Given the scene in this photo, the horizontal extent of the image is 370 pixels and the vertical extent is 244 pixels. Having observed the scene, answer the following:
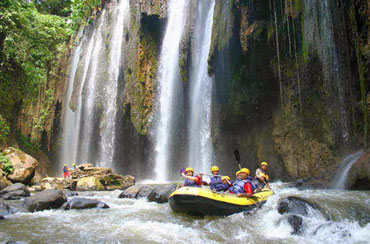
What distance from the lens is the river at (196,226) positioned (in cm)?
604

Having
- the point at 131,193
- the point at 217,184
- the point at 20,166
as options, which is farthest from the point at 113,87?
the point at 217,184

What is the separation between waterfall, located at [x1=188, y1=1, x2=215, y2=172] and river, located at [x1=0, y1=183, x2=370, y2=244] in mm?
9760

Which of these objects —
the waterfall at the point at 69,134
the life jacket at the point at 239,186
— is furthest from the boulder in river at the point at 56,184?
the waterfall at the point at 69,134

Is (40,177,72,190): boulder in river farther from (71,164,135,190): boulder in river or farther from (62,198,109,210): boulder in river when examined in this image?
(62,198,109,210): boulder in river

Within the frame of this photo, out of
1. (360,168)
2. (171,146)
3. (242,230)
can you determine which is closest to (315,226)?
(242,230)

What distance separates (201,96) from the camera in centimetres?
1942

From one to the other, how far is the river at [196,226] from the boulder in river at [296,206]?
14 centimetres

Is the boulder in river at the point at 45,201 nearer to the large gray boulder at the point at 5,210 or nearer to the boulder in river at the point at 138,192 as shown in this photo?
the large gray boulder at the point at 5,210

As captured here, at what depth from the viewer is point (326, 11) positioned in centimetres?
1251

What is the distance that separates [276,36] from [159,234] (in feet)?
34.8

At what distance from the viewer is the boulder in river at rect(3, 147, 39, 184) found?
1633 cm

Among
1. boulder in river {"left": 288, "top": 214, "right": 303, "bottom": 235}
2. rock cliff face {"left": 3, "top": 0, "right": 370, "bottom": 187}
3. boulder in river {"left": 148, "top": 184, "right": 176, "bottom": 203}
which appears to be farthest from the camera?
rock cliff face {"left": 3, "top": 0, "right": 370, "bottom": 187}

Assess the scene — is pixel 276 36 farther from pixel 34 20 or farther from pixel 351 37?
pixel 34 20

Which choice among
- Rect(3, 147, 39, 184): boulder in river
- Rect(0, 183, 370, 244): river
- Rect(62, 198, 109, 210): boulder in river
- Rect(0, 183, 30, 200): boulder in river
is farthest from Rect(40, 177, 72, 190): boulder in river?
Rect(0, 183, 370, 244): river
